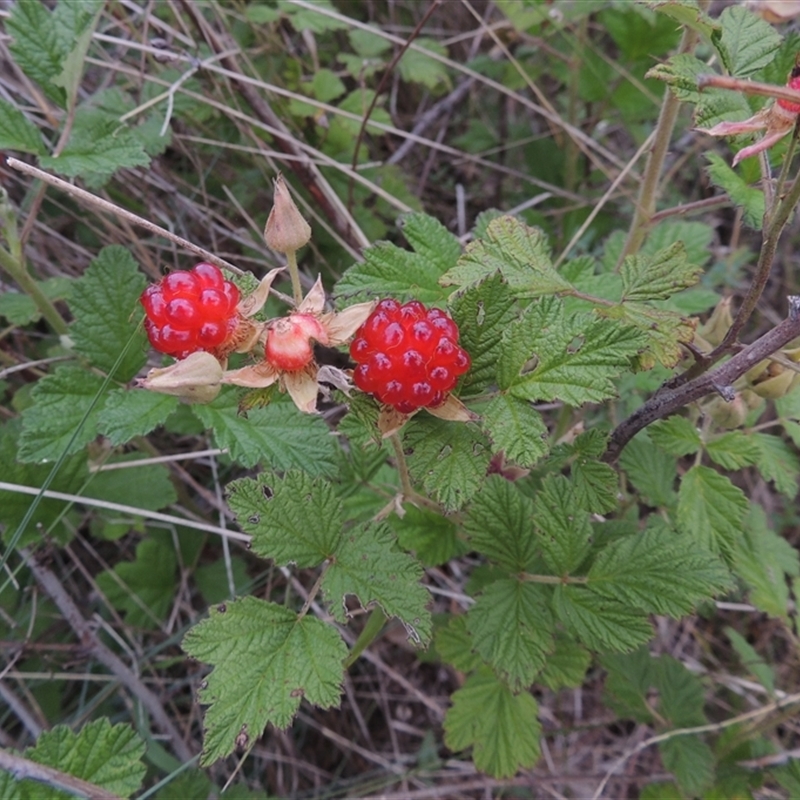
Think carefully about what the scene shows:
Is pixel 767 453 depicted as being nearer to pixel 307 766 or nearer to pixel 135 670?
pixel 307 766

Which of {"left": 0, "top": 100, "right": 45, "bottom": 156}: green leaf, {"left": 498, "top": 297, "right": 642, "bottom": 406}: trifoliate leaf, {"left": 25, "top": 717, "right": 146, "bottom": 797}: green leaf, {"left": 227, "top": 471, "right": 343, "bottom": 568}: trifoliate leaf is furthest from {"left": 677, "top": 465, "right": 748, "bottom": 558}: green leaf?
{"left": 0, "top": 100, "right": 45, "bottom": 156}: green leaf

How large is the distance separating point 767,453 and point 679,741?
871 mm

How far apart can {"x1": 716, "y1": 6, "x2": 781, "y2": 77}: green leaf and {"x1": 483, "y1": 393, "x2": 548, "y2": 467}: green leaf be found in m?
0.72

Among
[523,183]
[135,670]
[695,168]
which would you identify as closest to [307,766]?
[135,670]

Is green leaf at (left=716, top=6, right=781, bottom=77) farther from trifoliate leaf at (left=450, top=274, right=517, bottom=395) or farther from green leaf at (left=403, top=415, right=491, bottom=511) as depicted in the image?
green leaf at (left=403, top=415, right=491, bottom=511)

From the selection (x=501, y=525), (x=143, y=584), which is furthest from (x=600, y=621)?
(x=143, y=584)

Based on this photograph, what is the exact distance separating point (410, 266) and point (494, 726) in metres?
1.13

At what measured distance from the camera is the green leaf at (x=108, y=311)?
1.72 meters

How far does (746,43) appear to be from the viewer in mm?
1312

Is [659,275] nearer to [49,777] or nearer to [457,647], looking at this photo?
[457,647]

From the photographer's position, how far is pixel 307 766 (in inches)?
87.6

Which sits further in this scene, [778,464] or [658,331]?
[778,464]

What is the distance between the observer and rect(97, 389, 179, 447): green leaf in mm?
1511

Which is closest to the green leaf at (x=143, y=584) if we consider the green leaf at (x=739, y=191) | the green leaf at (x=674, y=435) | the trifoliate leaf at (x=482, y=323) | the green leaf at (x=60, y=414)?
the green leaf at (x=60, y=414)
